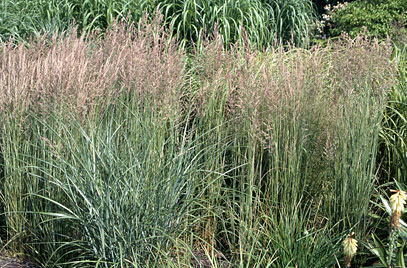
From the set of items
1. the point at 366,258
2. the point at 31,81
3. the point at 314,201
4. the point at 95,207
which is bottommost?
the point at 366,258

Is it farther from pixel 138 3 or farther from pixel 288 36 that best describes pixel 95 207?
pixel 288 36

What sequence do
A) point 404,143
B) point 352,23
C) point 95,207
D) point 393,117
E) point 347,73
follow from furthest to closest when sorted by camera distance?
point 352,23, point 393,117, point 404,143, point 347,73, point 95,207

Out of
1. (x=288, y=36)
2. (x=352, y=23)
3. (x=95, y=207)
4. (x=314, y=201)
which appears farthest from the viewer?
(x=352, y=23)

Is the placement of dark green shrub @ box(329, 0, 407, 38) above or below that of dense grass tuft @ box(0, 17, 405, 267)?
above

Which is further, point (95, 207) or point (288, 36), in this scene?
point (288, 36)

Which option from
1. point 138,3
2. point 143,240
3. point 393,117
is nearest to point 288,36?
point 138,3

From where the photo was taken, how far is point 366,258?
11.2 ft

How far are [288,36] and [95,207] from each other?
7.20 metres

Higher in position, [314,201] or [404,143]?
[404,143]

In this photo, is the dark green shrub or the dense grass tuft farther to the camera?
the dark green shrub

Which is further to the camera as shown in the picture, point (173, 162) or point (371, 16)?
point (371, 16)

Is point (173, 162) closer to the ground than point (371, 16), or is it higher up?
closer to the ground

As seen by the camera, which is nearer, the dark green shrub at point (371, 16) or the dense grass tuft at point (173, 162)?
the dense grass tuft at point (173, 162)

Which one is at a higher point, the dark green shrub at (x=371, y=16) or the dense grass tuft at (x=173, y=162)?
the dark green shrub at (x=371, y=16)
